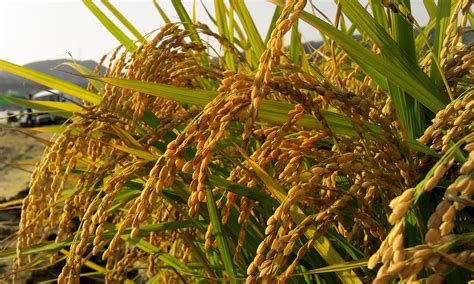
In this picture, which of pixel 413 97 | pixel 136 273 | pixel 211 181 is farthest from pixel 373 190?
pixel 136 273

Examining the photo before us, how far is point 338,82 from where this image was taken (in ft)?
5.75

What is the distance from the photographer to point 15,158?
17.5ft

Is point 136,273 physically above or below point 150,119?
below

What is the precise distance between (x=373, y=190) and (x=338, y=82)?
57 centimetres

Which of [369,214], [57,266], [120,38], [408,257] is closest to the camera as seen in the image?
[408,257]

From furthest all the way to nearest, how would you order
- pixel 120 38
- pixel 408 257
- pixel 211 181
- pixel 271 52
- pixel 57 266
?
pixel 57 266 < pixel 120 38 < pixel 211 181 < pixel 271 52 < pixel 408 257

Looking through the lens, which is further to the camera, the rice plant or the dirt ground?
the dirt ground

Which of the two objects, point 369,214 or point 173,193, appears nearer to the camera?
point 369,214

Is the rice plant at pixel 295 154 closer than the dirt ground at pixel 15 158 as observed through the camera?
Yes

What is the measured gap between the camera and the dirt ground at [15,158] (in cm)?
442

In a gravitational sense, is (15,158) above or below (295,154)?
above

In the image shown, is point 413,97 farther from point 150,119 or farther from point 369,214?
point 150,119

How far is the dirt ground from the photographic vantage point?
14.5 ft

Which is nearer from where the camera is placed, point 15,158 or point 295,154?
point 295,154
